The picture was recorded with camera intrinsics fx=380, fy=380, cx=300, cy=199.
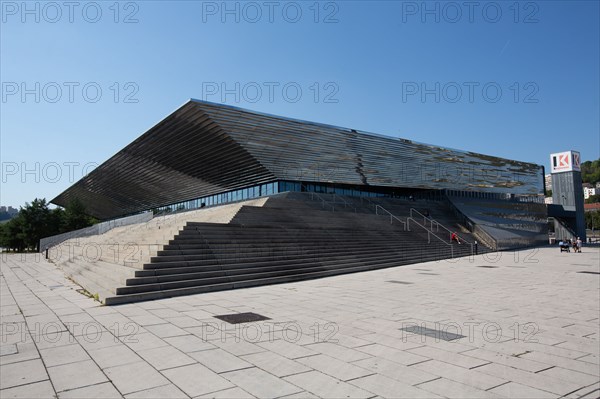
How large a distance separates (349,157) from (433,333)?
26.9 metres

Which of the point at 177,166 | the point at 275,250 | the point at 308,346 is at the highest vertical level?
the point at 177,166

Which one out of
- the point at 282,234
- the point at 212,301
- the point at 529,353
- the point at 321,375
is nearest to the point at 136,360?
the point at 321,375

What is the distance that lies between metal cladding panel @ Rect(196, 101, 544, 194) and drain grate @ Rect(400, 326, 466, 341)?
20.5m

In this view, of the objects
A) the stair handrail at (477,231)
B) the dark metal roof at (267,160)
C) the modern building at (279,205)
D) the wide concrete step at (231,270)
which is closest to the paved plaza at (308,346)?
the wide concrete step at (231,270)

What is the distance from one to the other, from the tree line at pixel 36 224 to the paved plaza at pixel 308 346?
54400 mm

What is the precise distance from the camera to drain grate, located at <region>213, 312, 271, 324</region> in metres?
8.04

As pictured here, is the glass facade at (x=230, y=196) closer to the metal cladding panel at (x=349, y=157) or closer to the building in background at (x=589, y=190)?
the metal cladding panel at (x=349, y=157)

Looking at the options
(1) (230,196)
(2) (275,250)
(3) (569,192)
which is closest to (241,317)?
(2) (275,250)

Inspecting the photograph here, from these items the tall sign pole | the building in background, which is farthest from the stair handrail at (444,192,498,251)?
the building in background

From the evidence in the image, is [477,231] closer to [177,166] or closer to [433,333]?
[177,166]

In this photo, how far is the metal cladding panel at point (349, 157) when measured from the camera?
2744cm

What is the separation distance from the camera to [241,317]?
8.43 meters

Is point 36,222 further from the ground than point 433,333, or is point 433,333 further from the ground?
point 36,222

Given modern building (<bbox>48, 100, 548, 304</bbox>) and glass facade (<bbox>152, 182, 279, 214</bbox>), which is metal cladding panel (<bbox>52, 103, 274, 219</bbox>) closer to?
modern building (<bbox>48, 100, 548, 304</bbox>)
